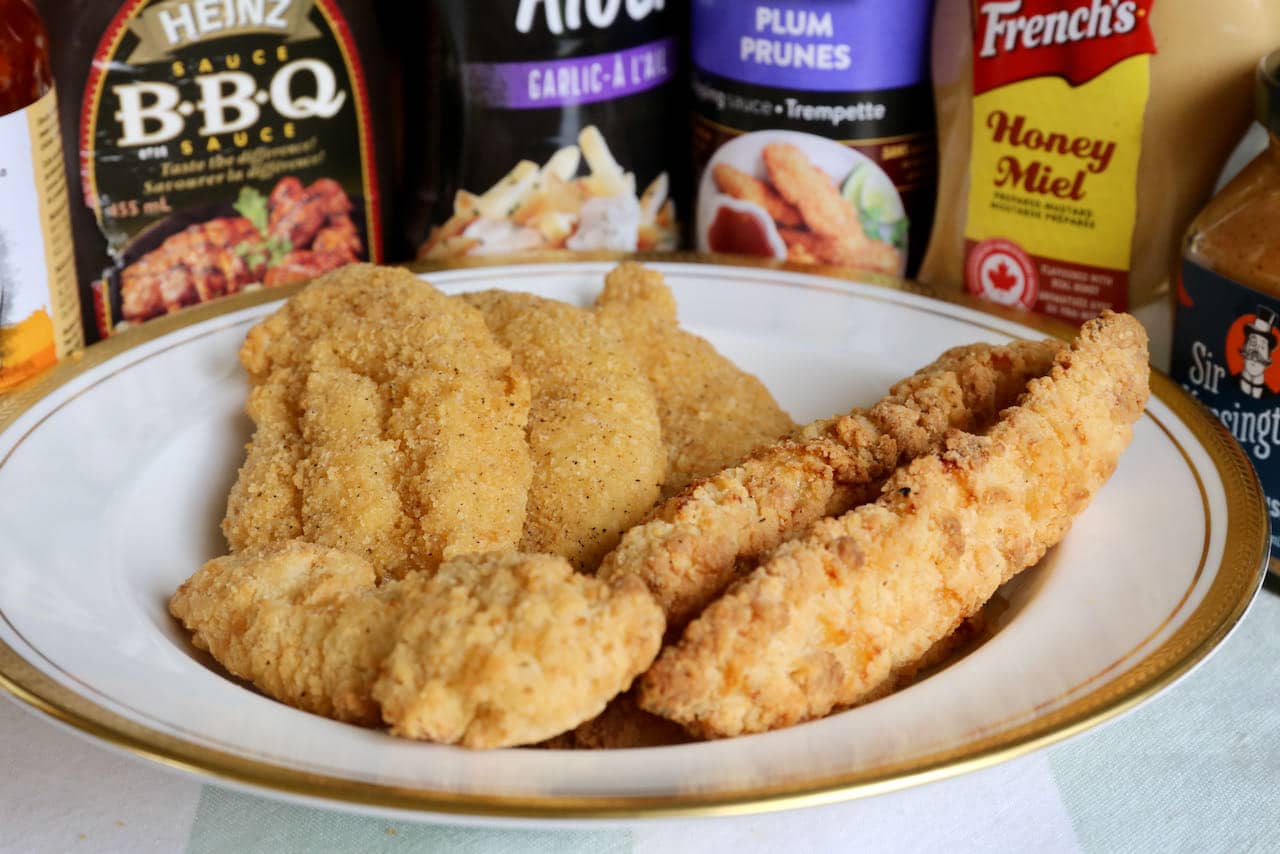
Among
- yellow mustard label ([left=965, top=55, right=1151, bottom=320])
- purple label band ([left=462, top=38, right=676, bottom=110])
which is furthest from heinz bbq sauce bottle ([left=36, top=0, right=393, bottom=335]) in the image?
yellow mustard label ([left=965, top=55, right=1151, bottom=320])

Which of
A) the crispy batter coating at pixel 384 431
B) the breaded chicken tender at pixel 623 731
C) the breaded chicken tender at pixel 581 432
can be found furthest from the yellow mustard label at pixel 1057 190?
the breaded chicken tender at pixel 623 731

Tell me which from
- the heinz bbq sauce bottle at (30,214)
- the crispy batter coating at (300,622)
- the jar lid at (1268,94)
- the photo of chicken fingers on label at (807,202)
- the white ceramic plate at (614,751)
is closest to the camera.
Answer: the white ceramic plate at (614,751)

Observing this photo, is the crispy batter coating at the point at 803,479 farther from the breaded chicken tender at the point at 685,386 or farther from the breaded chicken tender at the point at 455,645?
the breaded chicken tender at the point at 685,386

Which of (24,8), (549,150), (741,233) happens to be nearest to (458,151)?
(549,150)

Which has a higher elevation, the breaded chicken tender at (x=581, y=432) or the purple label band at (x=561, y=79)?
the purple label band at (x=561, y=79)

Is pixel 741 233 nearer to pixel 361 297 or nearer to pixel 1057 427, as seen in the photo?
pixel 361 297

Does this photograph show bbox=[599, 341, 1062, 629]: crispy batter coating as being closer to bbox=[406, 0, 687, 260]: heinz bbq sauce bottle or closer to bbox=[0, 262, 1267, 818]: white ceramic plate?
bbox=[0, 262, 1267, 818]: white ceramic plate

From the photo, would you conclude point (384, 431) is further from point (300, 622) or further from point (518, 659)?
point (518, 659)
